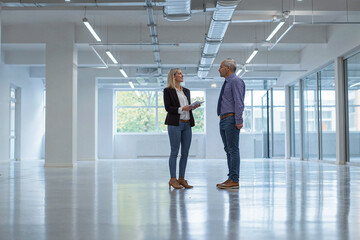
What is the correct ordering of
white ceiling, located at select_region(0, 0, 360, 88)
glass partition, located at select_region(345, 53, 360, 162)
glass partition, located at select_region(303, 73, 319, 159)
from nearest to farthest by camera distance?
white ceiling, located at select_region(0, 0, 360, 88), glass partition, located at select_region(345, 53, 360, 162), glass partition, located at select_region(303, 73, 319, 159)

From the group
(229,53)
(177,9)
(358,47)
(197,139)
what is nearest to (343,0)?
(358,47)

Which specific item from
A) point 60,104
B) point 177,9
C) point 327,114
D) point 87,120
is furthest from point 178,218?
point 87,120

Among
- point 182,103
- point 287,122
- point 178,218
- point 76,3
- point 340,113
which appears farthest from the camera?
point 287,122

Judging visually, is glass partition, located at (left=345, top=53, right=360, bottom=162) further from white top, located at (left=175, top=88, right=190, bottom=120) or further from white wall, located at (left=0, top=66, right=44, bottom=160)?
white wall, located at (left=0, top=66, right=44, bottom=160)

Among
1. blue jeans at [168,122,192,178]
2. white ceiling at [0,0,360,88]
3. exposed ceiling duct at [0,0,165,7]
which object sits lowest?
blue jeans at [168,122,192,178]

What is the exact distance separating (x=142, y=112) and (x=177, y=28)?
12188 millimetres

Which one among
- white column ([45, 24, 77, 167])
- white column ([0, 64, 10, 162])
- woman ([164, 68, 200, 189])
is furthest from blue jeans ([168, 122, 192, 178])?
white column ([0, 64, 10, 162])

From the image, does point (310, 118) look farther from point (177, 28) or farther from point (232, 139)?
point (232, 139)

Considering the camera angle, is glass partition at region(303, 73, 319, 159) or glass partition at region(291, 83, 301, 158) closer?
glass partition at region(303, 73, 319, 159)

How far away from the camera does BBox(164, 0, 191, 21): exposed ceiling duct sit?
8.97 meters

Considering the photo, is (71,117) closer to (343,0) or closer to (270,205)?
(343,0)

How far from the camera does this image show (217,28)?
11281 millimetres

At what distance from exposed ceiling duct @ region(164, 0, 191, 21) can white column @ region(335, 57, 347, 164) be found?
6.30 m

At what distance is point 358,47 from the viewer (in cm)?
1227
